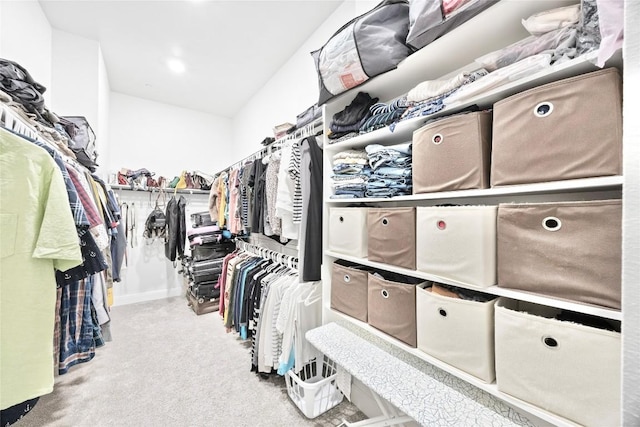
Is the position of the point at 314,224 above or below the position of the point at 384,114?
below

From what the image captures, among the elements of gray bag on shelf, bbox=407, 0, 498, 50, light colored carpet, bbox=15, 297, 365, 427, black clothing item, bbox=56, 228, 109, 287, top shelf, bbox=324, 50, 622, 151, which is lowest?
light colored carpet, bbox=15, 297, 365, 427

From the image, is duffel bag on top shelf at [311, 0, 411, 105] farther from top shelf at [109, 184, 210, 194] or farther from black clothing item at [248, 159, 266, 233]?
top shelf at [109, 184, 210, 194]

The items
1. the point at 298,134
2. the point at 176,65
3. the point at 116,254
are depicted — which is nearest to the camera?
the point at 298,134

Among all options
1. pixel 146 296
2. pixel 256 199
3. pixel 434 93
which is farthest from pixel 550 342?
pixel 146 296

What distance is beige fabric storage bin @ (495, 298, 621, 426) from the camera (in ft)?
2.21

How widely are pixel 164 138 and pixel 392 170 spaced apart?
4.06m

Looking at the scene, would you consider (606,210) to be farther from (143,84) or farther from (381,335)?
(143,84)

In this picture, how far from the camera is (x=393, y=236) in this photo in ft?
4.15

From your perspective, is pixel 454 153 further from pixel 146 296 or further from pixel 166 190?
pixel 146 296

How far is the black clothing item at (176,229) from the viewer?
3598 mm

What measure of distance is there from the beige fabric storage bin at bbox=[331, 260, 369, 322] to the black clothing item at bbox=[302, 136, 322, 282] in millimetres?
148

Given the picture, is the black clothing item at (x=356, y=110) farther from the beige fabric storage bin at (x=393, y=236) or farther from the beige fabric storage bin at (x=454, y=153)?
the beige fabric storage bin at (x=393, y=236)

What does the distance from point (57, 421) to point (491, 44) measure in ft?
10.6

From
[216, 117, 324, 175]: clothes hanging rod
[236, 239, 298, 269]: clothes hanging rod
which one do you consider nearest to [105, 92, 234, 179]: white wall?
[236, 239, 298, 269]: clothes hanging rod
